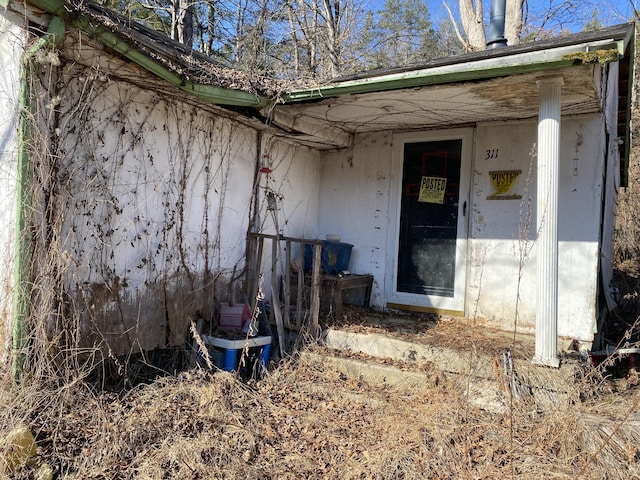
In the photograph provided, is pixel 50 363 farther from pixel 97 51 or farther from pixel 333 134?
pixel 333 134

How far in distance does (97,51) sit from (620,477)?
4768 mm

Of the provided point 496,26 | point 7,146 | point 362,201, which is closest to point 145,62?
point 7,146

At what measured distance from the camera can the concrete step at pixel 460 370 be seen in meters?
3.70

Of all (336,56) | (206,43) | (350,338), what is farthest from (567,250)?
(206,43)

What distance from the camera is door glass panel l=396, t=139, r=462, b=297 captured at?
6039 millimetres

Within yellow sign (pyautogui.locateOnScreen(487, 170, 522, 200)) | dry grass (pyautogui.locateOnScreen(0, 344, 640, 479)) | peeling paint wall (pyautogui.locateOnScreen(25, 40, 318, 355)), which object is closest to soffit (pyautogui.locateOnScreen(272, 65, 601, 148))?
yellow sign (pyautogui.locateOnScreen(487, 170, 522, 200))

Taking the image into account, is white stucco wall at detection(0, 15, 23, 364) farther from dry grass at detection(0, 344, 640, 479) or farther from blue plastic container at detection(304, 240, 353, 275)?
blue plastic container at detection(304, 240, 353, 275)

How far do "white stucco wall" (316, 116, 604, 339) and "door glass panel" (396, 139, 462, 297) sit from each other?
0.23 metres

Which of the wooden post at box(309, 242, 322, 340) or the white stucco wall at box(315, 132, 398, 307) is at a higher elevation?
the white stucco wall at box(315, 132, 398, 307)

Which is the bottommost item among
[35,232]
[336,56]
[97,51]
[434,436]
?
[434,436]

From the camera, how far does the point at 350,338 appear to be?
16.5 feet

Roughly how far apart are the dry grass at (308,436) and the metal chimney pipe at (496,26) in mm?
4625

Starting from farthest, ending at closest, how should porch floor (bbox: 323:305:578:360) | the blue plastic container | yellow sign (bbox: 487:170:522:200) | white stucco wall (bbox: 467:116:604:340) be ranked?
the blue plastic container, yellow sign (bbox: 487:170:522:200), white stucco wall (bbox: 467:116:604:340), porch floor (bbox: 323:305:578:360)

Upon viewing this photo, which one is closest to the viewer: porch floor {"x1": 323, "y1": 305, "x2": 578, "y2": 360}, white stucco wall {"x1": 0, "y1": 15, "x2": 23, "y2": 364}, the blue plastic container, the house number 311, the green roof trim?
white stucco wall {"x1": 0, "y1": 15, "x2": 23, "y2": 364}
